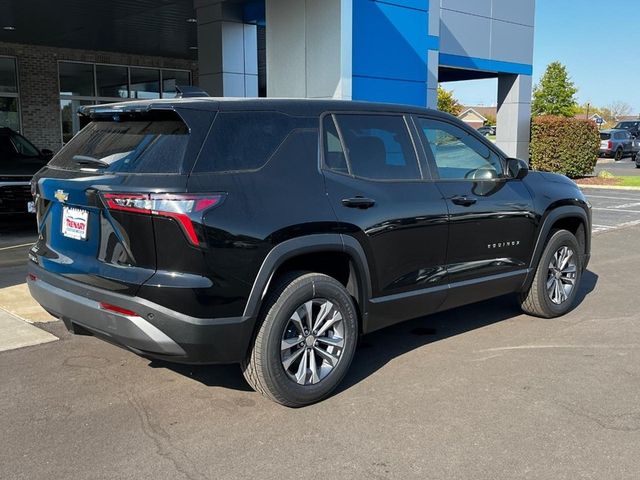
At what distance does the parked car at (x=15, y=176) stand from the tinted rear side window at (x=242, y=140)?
668cm

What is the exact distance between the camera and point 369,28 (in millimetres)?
10070

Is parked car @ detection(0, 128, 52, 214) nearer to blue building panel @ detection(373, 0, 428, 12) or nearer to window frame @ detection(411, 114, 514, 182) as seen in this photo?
blue building panel @ detection(373, 0, 428, 12)

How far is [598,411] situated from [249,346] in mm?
2186

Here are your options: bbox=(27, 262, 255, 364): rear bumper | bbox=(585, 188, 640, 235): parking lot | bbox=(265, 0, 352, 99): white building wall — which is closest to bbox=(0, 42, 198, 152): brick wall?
bbox=(265, 0, 352, 99): white building wall

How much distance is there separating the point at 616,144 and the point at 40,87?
30660 millimetres

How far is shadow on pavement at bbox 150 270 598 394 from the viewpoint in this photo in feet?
A: 15.0

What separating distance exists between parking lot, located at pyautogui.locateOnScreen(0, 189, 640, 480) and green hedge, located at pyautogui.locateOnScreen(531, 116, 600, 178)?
16.6 m

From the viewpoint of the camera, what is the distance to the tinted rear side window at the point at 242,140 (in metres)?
3.70

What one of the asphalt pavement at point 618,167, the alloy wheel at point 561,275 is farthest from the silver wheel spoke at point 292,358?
the asphalt pavement at point 618,167

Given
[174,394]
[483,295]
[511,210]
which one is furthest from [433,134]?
[174,394]

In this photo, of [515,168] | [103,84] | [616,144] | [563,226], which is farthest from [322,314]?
[616,144]

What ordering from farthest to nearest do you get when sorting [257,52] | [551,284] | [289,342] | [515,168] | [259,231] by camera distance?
[257,52], [551,284], [515,168], [289,342], [259,231]

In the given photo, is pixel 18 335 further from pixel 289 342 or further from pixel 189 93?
pixel 289 342

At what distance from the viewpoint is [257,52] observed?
14492 millimetres
